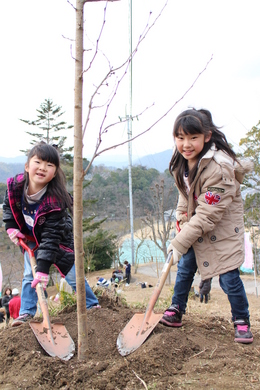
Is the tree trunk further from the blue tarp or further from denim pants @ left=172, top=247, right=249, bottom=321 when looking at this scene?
the blue tarp

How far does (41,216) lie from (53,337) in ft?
2.98

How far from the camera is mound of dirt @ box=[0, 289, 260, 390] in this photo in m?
1.79

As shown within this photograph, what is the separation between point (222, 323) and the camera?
2.85m

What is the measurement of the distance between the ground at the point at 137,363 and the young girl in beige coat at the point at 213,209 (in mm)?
324

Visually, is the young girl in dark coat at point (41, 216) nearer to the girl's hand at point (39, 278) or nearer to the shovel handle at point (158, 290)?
the girl's hand at point (39, 278)

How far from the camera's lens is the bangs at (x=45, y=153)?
2627mm

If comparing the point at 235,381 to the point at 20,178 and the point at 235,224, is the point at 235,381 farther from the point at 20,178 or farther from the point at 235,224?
the point at 20,178

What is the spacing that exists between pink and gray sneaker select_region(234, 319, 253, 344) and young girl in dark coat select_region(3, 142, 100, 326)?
117 centimetres

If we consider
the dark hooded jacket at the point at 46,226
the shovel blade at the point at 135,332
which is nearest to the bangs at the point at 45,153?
the dark hooded jacket at the point at 46,226

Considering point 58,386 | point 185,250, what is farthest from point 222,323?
point 58,386

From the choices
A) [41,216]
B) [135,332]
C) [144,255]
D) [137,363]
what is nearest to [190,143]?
[41,216]

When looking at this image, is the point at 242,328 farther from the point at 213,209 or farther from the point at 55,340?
the point at 55,340

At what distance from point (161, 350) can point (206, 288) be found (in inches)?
318

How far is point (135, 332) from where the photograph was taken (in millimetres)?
2359
